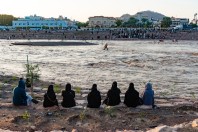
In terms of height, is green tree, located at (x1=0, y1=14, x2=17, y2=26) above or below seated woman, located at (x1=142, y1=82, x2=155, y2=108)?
above

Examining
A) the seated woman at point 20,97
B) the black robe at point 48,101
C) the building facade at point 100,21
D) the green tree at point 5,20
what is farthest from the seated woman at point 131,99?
the building facade at point 100,21

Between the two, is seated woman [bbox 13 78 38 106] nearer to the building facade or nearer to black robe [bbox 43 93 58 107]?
black robe [bbox 43 93 58 107]

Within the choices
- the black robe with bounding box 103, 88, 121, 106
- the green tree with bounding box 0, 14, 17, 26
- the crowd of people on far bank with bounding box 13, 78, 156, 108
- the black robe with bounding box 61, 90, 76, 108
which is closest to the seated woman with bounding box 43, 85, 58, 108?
the crowd of people on far bank with bounding box 13, 78, 156, 108

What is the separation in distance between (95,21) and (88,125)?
509 ft

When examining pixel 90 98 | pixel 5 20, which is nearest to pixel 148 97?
pixel 90 98

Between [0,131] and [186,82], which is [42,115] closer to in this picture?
[0,131]

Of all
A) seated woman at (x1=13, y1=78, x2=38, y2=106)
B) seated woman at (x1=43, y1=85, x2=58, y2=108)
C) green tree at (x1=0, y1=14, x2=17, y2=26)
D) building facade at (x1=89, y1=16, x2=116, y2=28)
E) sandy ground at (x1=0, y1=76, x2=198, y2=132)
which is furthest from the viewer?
building facade at (x1=89, y1=16, x2=116, y2=28)

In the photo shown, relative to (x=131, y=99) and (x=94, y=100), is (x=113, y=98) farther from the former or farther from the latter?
(x=94, y=100)

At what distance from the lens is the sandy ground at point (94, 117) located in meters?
10.4

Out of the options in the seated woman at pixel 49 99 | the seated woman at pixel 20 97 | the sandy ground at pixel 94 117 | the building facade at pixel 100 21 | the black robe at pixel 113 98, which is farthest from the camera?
the building facade at pixel 100 21

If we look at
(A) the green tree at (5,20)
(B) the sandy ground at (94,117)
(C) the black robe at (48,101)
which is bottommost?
(B) the sandy ground at (94,117)

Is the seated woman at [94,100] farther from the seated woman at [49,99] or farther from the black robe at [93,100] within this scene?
the seated woman at [49,99]

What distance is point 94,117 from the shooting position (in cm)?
1115

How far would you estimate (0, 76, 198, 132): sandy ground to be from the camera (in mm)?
10350
